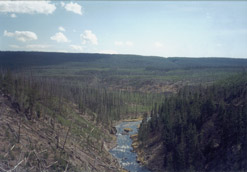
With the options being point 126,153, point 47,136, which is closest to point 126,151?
point 126,153

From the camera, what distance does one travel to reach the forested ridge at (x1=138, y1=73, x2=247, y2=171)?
95.9ft

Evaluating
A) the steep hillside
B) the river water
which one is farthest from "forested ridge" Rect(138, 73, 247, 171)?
the steep hillside

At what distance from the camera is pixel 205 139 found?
36094 mm

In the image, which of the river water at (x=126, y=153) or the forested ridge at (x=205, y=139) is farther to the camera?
the river water at (x=126, y=153)

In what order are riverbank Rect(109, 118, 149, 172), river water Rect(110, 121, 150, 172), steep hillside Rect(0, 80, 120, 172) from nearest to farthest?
steep hillside Rect(0, 80, 120, 172) → river water Rect(110, 121, 150, 172) → riverbank Rect(109, 118, 149, 172)

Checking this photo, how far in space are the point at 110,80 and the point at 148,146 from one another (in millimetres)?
113182

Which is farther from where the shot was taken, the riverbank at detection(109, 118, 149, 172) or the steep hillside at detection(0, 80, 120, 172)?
the riverbank at detection(109, 118, 149, 172)

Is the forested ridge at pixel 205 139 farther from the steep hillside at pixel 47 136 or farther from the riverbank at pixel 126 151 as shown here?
the steep hillside at pixel 47 136

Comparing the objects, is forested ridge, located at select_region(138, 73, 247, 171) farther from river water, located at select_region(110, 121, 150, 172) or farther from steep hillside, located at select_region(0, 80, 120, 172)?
steep hillside, located at select_region(0, 80, 120, 172)

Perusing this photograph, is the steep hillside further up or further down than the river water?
further up

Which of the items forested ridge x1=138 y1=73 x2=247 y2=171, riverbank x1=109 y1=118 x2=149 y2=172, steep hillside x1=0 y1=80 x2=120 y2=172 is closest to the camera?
steep hillside x1=0 y1=80 x2=120 y2=172

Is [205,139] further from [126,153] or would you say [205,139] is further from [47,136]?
[47,136]

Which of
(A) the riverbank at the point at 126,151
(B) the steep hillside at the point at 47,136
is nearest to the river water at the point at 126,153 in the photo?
(A) the riverbank at the point at 126,151

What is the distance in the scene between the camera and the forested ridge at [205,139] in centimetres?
2922
